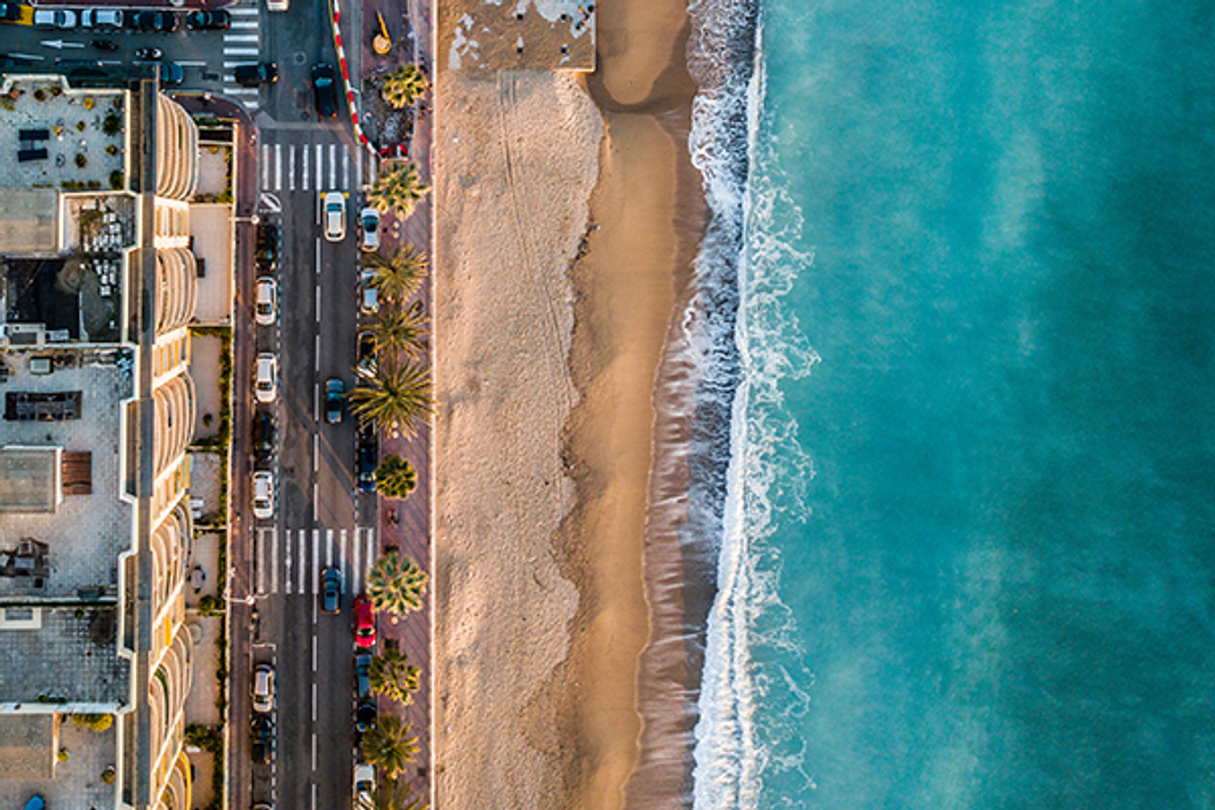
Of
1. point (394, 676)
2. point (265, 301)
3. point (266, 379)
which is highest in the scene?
point (265, 301)

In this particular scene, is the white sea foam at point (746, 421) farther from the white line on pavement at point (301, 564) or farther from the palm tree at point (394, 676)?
the white line on pavement at point (301, 564)

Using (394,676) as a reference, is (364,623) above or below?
above

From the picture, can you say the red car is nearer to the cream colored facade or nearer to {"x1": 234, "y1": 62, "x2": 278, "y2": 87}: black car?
the cream colored facade

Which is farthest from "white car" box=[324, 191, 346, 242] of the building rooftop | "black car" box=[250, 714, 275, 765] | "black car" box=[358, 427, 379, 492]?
"black car" box=[250, 714, 275, 765]

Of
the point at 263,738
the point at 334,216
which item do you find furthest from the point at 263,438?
the point at 263,738

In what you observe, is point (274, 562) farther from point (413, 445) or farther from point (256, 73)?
point (256, 73)

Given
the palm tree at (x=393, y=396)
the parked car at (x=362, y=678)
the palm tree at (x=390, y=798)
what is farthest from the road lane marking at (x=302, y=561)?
the palm tree at (x=390, y=798)

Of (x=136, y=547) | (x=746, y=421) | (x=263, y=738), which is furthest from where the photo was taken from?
(x=746, y=421)

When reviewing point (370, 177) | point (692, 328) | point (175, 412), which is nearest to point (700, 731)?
point (692, 328)
